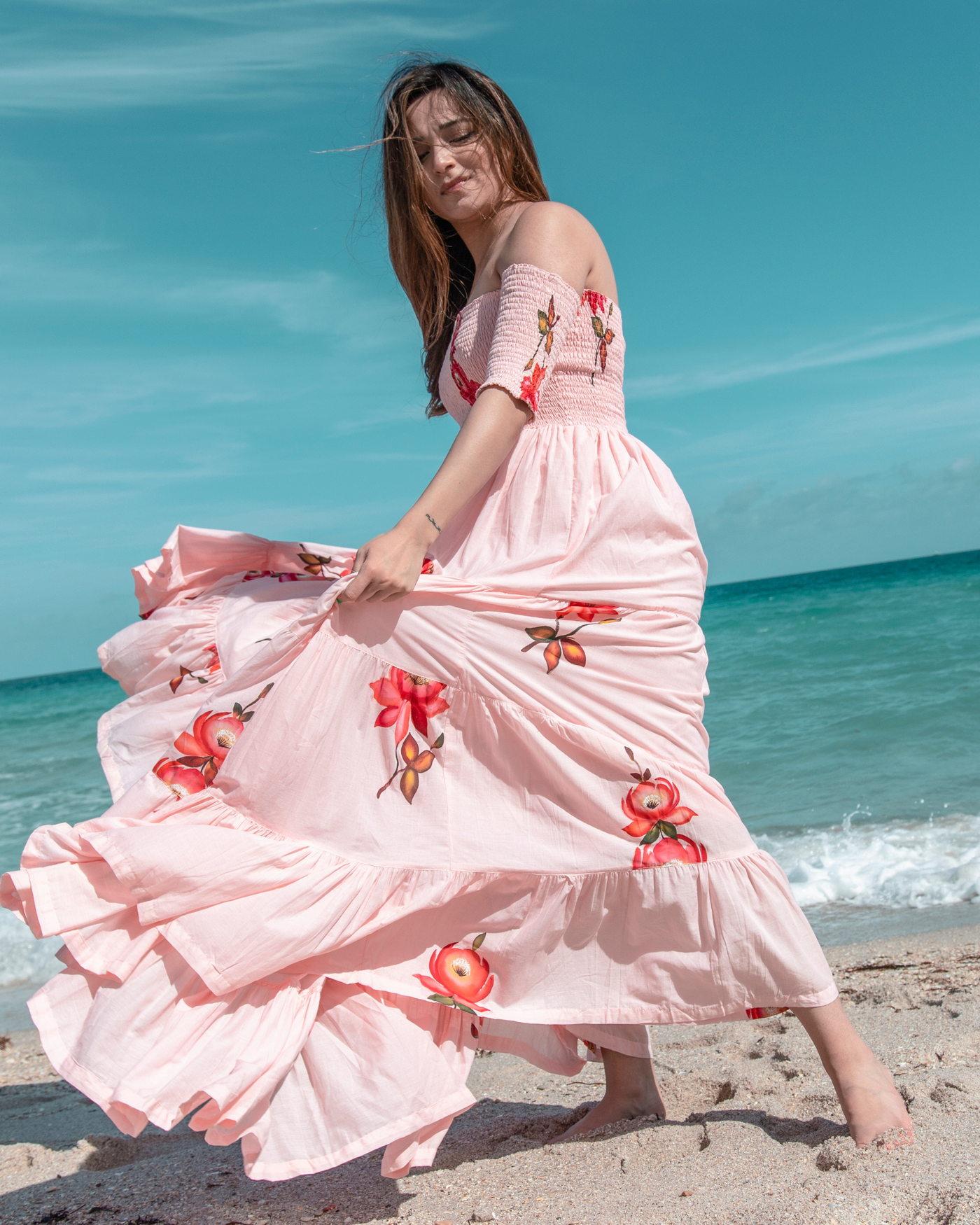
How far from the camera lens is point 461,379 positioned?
81.4 inches

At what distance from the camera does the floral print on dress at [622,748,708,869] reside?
164cm

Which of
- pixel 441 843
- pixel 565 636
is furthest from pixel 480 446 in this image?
pixel 441 843

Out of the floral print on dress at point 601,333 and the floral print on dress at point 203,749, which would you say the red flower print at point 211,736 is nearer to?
the floral print on dress at point 203,749

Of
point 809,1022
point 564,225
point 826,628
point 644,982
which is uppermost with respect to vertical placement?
point 564,225

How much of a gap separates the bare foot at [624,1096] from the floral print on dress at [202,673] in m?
1.16

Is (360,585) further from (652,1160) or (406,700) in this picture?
(652,1160)

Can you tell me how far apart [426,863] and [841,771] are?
5.60 m

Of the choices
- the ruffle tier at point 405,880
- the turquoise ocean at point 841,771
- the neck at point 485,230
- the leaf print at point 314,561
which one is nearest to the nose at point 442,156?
the neck at point 485,230

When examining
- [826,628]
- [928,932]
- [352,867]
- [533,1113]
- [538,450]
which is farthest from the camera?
[826,628]

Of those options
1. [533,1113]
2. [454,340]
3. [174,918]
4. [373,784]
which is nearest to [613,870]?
[373,784]

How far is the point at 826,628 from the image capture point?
16547 mm

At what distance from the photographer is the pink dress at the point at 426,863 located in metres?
1.50

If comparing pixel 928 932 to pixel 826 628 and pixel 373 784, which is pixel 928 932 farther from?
pixel 826 628

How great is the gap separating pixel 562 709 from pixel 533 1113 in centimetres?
120
